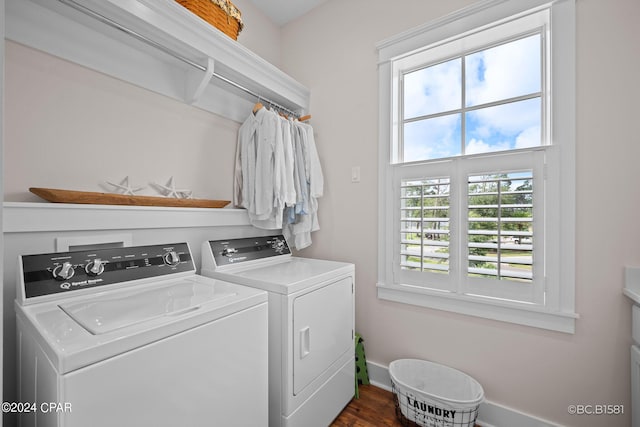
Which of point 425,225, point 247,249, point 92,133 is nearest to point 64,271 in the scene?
point 92,133

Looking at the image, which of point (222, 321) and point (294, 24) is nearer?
point (222, 321)

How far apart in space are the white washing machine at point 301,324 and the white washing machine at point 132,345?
0.15m

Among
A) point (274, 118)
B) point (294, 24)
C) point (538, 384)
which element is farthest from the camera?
point (294, 24)

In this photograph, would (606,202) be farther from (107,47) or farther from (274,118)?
(107,47)

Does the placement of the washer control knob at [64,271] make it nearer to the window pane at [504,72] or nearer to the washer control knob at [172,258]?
the washer control knob at [172,258]

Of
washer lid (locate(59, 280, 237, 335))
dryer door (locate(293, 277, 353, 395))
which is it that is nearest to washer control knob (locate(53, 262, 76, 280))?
washer lid (locate(59, 280, 237, 335))

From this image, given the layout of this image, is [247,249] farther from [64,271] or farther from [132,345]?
[132,345]

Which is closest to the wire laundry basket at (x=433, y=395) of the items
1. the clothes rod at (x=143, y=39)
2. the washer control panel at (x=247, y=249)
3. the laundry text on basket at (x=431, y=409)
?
the laundry text on basket at (x=431, y=409)

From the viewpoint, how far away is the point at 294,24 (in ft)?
7.85

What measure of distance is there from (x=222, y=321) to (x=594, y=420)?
70.0 inches

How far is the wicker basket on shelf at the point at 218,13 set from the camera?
146 cm

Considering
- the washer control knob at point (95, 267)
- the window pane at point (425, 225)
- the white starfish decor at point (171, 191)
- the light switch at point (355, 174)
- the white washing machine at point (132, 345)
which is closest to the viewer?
the white washing machine at point (132, 345)

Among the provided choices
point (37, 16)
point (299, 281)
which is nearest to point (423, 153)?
point (299, 281)

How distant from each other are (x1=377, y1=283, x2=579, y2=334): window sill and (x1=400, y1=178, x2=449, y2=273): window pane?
0.16 meters
